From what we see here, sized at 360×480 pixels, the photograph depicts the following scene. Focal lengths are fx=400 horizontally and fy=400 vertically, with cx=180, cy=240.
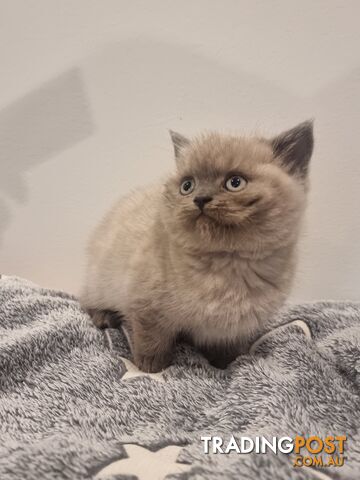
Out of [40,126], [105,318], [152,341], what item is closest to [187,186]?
[152,341]

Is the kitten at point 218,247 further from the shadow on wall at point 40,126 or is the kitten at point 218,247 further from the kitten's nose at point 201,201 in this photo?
the shadow on wall at point 40,126

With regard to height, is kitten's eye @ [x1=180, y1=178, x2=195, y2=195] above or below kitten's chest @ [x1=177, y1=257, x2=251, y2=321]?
above

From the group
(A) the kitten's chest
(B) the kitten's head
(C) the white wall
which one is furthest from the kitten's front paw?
(C) the white wall

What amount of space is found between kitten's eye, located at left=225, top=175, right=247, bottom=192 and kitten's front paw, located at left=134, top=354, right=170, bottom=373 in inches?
15.2

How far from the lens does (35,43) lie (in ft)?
3.95

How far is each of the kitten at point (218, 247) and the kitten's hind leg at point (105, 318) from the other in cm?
12

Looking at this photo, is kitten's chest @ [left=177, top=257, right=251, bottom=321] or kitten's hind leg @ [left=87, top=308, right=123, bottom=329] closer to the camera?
kitten's chest @ [left=177, top=257, right=251, bottom=321]

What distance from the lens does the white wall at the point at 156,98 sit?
1087mm

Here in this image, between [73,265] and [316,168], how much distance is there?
0.82 metres

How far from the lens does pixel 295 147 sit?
789 millimetres

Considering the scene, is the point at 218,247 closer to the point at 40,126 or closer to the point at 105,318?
the point at 105,318

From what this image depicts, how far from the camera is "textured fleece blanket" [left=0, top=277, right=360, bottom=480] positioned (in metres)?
0.53

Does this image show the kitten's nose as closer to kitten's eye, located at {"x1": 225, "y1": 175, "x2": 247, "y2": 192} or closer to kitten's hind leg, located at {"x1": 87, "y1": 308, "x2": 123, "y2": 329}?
kitten's eye, located at {"x1": 225, "y1": 175, "x2": 247, "y2": 192}

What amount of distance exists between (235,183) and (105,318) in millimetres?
522
